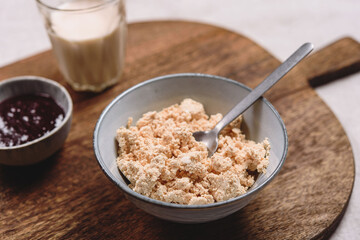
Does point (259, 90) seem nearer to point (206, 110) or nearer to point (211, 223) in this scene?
point (206, 110)

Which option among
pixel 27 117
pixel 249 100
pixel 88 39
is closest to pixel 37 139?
pixel 27 117

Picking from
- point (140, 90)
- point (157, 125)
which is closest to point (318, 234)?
point (157, 125)

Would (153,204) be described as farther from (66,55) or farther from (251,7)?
(251,7)

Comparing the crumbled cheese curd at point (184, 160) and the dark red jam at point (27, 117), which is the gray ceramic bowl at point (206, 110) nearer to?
the crumbled cheese curd at point (184, 160)

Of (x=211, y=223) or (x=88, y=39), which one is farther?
(x=88, y=39)

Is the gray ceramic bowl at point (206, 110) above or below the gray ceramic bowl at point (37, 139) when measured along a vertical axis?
above

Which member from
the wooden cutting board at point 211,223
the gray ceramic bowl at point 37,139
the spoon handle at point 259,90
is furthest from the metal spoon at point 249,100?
the gray ceramic bowl at point 37,139

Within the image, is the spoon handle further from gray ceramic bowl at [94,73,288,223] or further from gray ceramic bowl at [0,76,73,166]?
gray ceramic bowl at [0,76,73,166]
